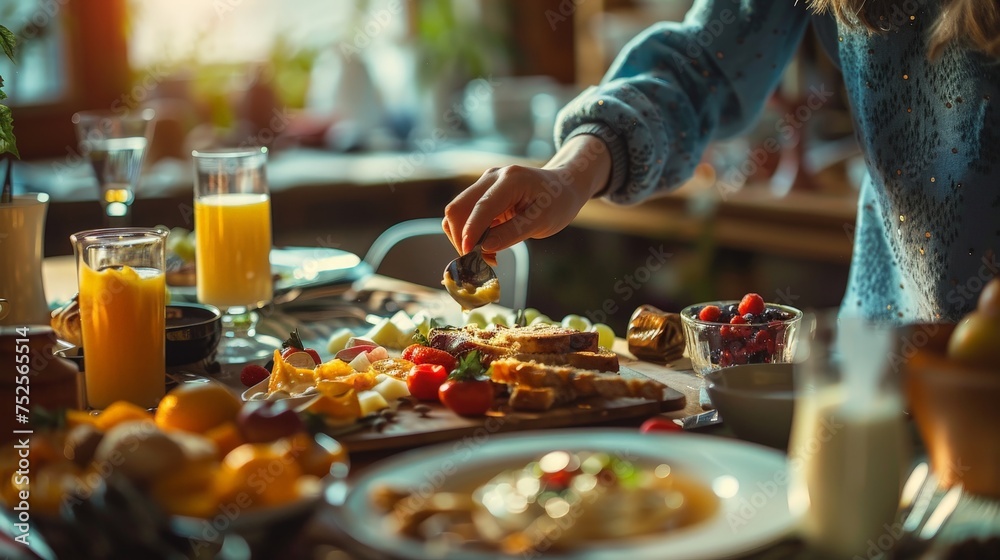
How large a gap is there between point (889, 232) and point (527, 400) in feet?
2.44

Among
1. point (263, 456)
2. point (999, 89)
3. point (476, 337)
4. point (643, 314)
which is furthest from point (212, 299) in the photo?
point (999, 89)

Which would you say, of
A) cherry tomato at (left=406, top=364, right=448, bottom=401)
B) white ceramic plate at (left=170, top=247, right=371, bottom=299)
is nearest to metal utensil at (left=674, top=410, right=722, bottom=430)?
cherry tomato at (left=406, top=364, right=448, bottom=401)

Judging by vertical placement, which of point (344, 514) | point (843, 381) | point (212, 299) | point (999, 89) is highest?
point (999, 89)

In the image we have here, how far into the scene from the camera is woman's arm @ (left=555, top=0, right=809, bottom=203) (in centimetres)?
170

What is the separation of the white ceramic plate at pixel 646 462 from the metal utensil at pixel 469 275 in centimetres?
53

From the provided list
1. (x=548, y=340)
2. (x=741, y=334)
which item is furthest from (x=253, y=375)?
(x=741, y=334)

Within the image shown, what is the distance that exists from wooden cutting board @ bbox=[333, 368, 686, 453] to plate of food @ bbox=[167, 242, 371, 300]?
2.87 feet

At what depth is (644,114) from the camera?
1706mm

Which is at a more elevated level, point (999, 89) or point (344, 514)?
point (999, 89)

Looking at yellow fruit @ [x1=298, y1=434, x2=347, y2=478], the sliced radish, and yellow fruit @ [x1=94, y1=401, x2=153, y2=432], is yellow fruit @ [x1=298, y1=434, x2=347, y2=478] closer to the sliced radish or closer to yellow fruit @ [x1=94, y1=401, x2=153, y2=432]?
yellow fruit @ [x1=94, y1=401, x2=153, y2=432]

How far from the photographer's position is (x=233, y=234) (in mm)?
1960

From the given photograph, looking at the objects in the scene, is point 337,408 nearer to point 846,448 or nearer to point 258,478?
point 258,478

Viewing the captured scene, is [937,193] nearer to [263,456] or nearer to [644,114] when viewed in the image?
[644,114]

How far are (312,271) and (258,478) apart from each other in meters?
1.33
